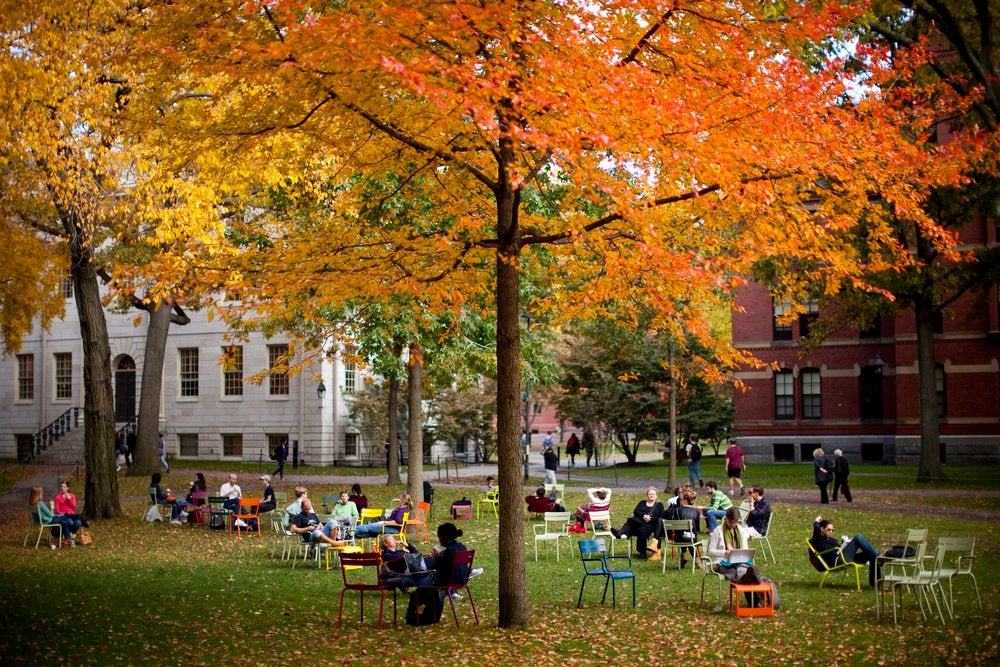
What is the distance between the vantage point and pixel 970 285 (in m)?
32.3

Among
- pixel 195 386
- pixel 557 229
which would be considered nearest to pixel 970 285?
pixel 557 229

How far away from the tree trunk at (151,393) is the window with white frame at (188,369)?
14130mm

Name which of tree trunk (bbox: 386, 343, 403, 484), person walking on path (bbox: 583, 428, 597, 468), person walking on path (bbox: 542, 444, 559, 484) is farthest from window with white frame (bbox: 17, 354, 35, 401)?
person walking on path (bbox: 542, 444, 559, 484)

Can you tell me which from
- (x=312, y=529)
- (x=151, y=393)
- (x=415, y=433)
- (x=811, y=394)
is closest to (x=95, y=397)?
(x=415, y=433)

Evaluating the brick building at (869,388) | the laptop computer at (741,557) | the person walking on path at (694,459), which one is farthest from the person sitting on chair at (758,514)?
the brick building at (869,388)

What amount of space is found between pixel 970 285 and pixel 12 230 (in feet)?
91.8

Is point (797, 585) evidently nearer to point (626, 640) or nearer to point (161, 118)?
point (626, 640)

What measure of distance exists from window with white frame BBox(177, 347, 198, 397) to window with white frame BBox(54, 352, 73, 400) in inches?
243

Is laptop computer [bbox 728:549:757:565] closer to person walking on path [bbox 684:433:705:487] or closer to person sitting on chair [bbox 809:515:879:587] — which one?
person sitting on chair [bbox 809:515:879:587]

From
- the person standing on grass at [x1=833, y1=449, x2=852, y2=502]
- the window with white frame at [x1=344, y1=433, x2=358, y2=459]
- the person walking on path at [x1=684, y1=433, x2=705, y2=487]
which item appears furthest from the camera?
the window with white frame at [x1=344, y1=433, x2=358, y2=459]

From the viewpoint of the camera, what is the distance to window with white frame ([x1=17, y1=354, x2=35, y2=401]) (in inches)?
2029

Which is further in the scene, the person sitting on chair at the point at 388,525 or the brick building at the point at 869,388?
the brick building at the point at 869,388

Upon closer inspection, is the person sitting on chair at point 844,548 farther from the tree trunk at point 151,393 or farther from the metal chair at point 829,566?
the tree trunk at point 151,393

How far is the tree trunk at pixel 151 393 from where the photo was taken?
111 ft
